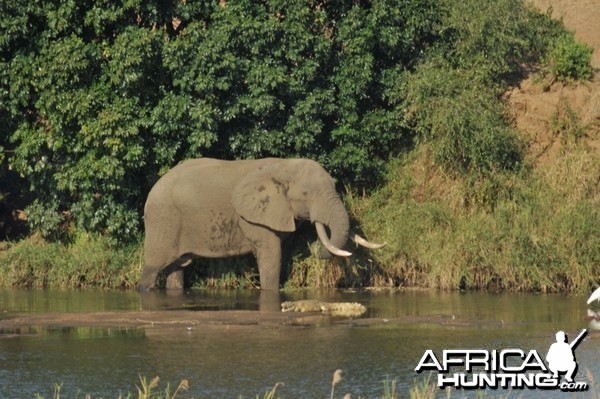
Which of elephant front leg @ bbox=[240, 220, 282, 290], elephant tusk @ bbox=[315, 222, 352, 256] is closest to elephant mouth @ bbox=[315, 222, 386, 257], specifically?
elephant tusk @ bbox=[315, 222, 352, 256]

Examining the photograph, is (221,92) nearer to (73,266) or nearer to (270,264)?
(270,264)

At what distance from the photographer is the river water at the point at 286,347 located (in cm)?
1527

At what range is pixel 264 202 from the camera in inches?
886

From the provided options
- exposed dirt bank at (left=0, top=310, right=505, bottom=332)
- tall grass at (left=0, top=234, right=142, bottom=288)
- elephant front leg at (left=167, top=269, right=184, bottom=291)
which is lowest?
exposed dirt bank at (left=0, top=310, right=505, bottom=332)

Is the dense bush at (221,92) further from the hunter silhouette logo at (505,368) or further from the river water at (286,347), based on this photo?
the hunter silhouette logo at (505,368)

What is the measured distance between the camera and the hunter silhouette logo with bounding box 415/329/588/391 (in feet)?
48.7

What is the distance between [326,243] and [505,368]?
6898 mm

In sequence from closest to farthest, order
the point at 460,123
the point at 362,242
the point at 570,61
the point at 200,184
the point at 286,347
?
the point at 286,347 → the point at 362,242 → the point at 200,184 → the point at 460,123 → the point at 570,61

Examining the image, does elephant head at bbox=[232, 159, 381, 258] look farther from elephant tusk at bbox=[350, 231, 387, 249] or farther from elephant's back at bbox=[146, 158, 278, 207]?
elephant's back at bbox=[146, 158, 278, 207]

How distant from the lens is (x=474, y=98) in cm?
2408

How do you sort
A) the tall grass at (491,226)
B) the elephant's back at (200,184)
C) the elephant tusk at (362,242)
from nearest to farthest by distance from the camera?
the tall grass at (491,226), the elephant tusk at (362,242), the elephant's back at (200,184)

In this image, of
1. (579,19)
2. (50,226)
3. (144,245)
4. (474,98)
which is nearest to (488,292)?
(474,98)

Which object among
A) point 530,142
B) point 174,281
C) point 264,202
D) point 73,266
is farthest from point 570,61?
point 73,266

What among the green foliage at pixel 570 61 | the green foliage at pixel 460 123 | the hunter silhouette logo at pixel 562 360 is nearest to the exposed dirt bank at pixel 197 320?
the hunter silhouette logo at pixel 562 360
